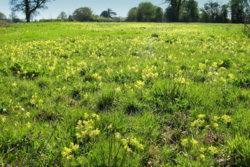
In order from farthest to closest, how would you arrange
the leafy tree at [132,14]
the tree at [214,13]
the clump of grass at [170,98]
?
1. the leafy tree at [132,14]
2. the tree at [214,13]
3. the clump of grass at [170,98]

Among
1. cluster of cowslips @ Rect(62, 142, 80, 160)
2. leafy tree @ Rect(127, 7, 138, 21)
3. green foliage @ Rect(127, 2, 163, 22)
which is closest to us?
cluster of cowslips @ Rect(62, 142, 80, 160)

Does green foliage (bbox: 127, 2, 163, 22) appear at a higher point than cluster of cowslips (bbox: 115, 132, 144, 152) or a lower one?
higher

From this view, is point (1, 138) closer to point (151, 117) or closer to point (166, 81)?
point (151, 117)

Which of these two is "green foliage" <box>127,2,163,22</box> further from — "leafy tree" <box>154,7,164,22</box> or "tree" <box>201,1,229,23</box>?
"tree" <box>201,1,229,23</box>

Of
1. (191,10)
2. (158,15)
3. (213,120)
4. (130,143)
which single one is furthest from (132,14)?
(130,143)

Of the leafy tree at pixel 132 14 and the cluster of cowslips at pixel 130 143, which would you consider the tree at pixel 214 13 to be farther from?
the cluster of cowslips at pixel 130 143

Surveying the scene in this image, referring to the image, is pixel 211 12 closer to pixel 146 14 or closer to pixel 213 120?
pixel 146 14

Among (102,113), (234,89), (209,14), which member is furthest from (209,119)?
(209,14)

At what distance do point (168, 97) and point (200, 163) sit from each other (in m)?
1.81

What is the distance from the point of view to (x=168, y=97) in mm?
4102

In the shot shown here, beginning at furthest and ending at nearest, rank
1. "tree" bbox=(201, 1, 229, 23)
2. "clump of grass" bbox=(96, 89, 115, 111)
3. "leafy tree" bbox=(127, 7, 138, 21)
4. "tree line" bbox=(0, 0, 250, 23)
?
"leafy tree" bbox=(127, 7, 138, 21) → "tree" bbox=(201, 1, 229, 23) → "tree line" bbox=(0, 0, 250, 23) → "clump of grass" bbox=(96, 89, 115, 111)

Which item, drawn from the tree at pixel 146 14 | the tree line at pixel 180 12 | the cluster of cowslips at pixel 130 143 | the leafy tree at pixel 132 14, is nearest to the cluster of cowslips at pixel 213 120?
the cluster of cowslips at pixel 130 143

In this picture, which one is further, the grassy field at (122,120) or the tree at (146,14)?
the tree at (146,14)

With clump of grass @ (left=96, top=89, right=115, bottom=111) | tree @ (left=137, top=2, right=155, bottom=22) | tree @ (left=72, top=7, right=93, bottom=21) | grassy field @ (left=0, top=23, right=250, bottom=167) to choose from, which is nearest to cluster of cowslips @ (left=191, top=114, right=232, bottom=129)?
grassy field @ (left=0, top=23, right=250, bottom=167)
